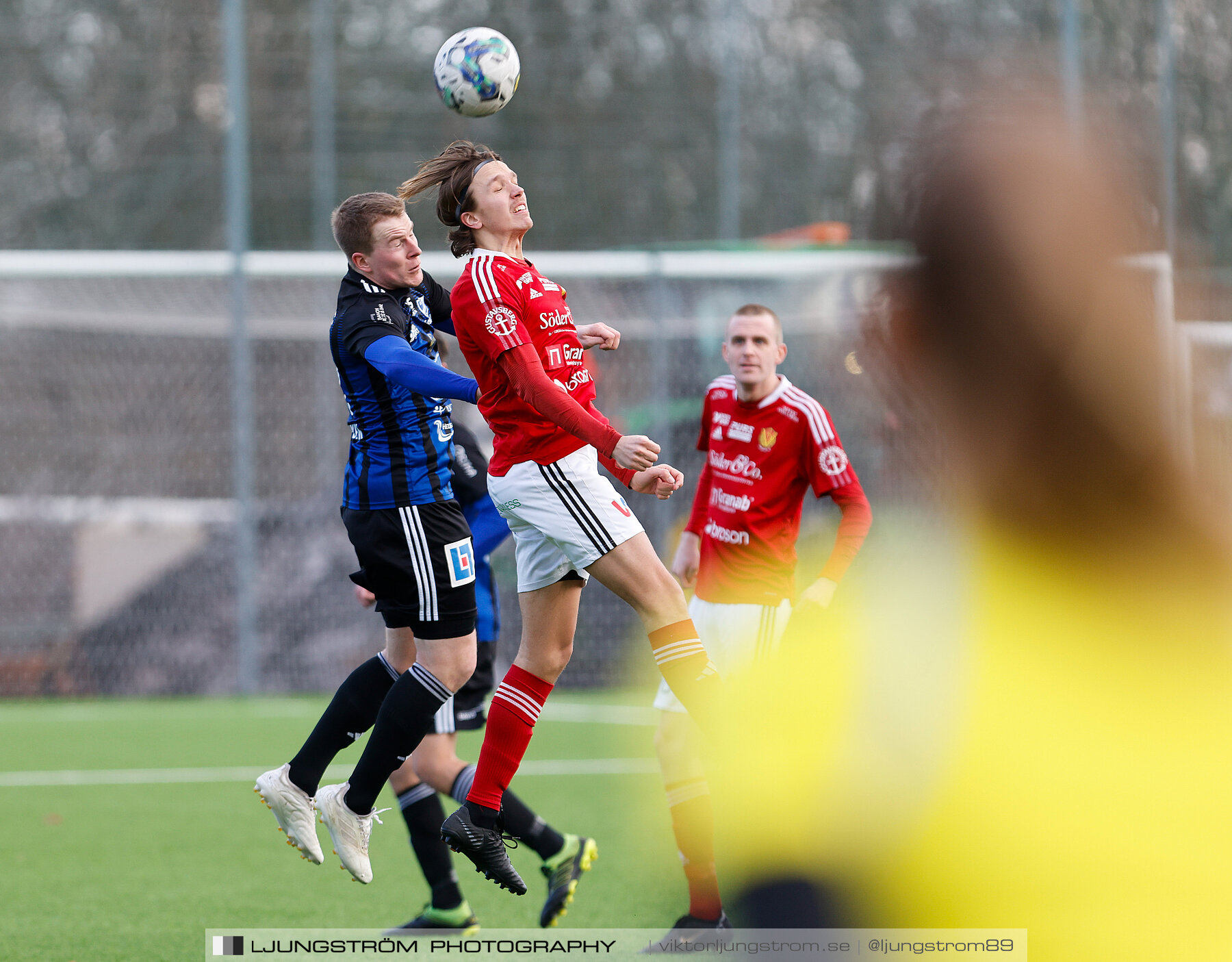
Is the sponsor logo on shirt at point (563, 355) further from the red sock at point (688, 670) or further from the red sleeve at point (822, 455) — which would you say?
the red sleeve at point (822, 455)

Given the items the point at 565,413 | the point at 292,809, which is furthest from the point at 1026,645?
the point at 292,809

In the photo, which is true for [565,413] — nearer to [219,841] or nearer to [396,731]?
[396,731]

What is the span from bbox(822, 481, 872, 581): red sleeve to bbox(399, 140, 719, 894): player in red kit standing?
3.21 ft

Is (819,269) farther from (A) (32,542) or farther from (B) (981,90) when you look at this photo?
(B) (981,90)

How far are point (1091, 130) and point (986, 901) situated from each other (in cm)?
74

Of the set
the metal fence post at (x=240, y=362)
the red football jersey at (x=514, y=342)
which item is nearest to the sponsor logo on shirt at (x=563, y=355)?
the red football jersey at (x=514, y=342)

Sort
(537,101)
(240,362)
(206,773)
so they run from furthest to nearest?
(537,101) → (240,362) → (206,773)

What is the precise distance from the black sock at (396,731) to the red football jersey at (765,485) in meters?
1.25

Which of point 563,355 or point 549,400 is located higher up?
point 563,355

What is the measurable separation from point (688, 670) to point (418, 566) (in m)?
0.80

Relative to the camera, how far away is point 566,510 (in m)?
3.44

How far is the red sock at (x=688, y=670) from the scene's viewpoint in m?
3.45

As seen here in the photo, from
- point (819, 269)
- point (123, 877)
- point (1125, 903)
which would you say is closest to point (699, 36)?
point (819, 269)

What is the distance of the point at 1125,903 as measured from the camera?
54.9 inches
